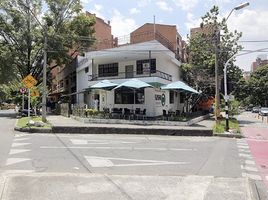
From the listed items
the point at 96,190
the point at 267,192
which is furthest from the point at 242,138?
the point at 96,190

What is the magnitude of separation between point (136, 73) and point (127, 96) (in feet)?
7.78

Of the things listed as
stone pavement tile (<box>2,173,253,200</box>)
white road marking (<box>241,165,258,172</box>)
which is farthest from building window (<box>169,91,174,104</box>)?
Answer: stone pavement tile (<box>2,173,253,200</box>)

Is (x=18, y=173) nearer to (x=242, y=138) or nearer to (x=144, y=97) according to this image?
(x=242, y=138)

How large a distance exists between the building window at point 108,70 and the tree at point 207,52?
9191 mm

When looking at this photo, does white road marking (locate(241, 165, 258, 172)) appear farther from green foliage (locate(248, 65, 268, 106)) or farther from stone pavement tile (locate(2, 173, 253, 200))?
green foliage (locate(248, 65, 268, 106))

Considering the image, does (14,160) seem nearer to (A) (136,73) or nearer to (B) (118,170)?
(B) (118,170)

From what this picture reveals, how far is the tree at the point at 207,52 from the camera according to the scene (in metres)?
41.6

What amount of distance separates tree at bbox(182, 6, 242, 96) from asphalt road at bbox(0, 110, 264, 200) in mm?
24188

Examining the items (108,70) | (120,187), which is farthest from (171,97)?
(120,187)

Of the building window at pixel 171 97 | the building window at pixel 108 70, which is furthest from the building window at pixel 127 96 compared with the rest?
the building window at pixel 171 97

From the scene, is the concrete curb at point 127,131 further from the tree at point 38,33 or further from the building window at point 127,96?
the tree at point 38,33

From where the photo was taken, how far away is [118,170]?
11.9 meters

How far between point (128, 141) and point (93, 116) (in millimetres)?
11420

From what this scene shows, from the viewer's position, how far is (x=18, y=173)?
1102 cm
